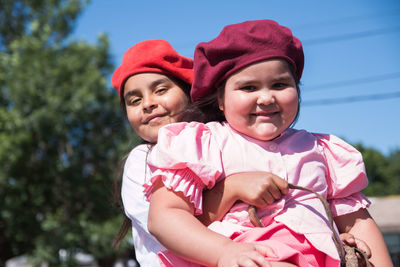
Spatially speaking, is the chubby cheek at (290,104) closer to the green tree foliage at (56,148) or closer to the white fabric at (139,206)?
the white fabric at (139,206)

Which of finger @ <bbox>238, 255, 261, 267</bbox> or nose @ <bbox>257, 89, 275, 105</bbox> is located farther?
nose @ <bbox>257, 89, 275, 105</bbox>

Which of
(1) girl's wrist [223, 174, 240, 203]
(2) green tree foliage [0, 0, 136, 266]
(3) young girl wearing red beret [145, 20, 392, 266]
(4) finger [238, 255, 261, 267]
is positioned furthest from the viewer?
(2) green tree foliage [0, 0, 136, 266]

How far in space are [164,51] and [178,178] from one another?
119cm

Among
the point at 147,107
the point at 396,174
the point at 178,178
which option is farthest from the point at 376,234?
the point at 396,174

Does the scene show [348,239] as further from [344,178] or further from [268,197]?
[268,197]

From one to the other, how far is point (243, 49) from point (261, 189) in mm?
472

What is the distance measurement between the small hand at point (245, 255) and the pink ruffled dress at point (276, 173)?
0.05m

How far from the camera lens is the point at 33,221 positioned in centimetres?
1155

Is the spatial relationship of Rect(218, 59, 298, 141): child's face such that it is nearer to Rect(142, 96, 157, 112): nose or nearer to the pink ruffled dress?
the pink ruffled dress

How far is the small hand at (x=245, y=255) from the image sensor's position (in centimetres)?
126

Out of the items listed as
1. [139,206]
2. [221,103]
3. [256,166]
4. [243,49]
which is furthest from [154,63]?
[256,166]

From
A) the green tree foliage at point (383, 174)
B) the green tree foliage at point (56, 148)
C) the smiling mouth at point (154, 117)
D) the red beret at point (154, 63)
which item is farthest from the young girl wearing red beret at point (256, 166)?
the green tree foliage at point (383, 174)

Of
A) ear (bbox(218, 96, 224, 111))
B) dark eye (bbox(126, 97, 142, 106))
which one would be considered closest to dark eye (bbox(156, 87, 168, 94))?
dark eye (bbox(126, 97, 142, 106))

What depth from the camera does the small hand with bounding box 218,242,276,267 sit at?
4.12 feet
